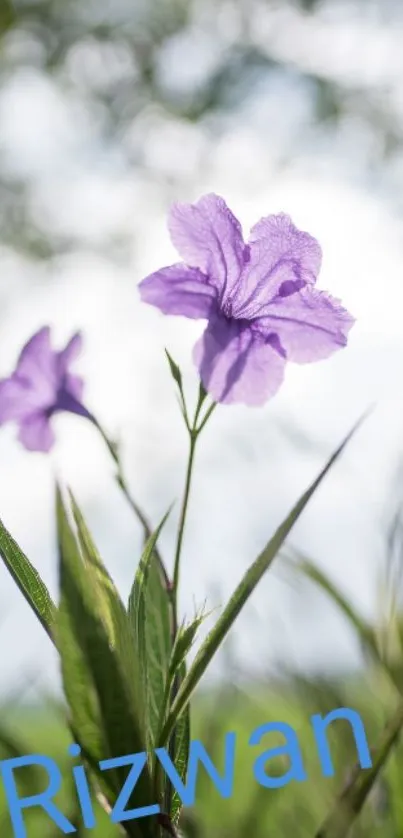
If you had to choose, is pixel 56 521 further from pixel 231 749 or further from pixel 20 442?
pixel 20 442

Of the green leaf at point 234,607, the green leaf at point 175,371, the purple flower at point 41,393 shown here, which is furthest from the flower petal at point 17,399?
the green leaf at point 234,607

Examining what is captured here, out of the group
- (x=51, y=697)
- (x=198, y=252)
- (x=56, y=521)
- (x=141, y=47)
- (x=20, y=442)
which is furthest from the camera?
(x=141, y=47)

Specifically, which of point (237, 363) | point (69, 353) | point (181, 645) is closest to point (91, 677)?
point (181, 645)

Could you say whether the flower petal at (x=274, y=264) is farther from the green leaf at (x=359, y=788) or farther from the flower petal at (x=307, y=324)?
the green leaf at (x=359, y=788)

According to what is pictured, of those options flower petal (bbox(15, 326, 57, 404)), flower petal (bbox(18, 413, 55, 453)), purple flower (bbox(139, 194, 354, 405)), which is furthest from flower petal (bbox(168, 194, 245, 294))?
flower petal (bbox(18, 413, 55, 453))

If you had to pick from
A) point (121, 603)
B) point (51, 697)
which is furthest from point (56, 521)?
point (51, 697)

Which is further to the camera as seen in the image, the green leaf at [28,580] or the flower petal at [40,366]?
the flower petal at [40,366]
